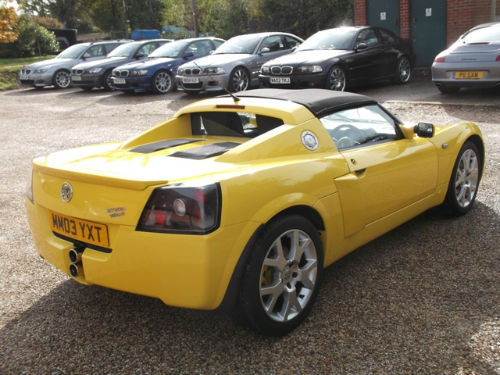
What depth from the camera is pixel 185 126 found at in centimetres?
432

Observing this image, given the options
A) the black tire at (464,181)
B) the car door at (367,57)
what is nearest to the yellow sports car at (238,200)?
the black tire at (464,181)

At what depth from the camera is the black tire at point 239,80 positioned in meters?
13.9

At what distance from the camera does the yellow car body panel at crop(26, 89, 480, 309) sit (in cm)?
274

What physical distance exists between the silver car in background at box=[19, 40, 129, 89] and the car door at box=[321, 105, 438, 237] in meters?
17.8

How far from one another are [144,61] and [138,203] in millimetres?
14804

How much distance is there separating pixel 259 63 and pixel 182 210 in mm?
12226

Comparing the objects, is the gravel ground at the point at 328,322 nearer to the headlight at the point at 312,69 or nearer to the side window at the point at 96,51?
the headlight at the point at 312,69

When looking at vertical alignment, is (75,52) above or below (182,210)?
above

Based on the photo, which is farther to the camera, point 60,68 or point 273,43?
point 60,68

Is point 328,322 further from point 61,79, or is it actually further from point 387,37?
point 61,79

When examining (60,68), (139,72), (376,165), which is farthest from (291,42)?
(376,165)

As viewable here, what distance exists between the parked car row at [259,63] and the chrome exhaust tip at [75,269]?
9691 millimetres

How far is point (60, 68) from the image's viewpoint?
20.5 metres

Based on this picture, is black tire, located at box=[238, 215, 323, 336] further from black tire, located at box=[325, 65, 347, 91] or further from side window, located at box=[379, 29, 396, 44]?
side window, located at box=[379, 29, 396, 44]
